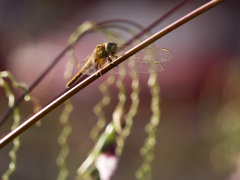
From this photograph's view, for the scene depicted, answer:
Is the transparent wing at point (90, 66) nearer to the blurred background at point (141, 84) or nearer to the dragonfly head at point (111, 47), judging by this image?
the dragonfly head at point (111, 47)

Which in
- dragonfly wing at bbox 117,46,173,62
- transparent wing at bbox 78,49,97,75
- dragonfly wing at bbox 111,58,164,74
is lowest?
transparent wing at bbox 78,49,97,75

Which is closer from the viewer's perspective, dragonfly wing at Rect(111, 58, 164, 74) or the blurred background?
dragonfly wing at Rect(111, 58, 164, 74)

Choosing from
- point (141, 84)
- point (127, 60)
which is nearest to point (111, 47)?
point (127, 60)

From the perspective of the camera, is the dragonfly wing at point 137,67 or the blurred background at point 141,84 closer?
the dragonfly wing at point 137,67

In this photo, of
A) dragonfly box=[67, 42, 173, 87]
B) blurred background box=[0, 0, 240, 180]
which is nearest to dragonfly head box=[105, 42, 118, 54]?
dragonfly box=[67, 42, 173, 87]

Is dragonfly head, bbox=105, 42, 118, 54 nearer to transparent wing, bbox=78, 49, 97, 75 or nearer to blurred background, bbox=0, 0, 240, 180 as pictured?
transparent wing, bbox=78, 49, 97, 75

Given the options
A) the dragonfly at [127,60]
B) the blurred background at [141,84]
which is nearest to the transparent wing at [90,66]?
the dragonfly at [127,60]

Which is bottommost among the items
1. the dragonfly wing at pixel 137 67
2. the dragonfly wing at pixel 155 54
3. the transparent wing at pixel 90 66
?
the transparent wing at pixel 90 66

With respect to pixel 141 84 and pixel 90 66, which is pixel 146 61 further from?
pixel 141 84
